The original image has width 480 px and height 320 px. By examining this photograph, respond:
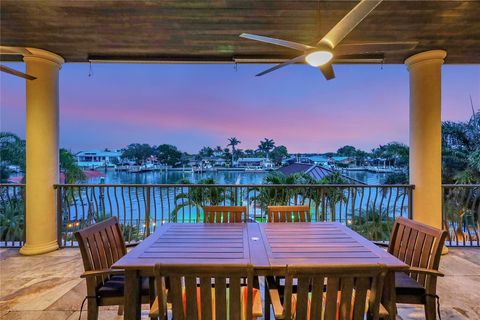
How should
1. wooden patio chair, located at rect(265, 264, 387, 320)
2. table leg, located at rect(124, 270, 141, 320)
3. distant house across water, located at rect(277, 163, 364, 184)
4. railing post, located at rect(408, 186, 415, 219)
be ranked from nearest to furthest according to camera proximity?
wooden patio chair, located at rect(265, 264, 387, 320)
table leg, located at rect(124, 270, 141, 320)
railing post, located at rect(408, 186, 415, 219)
distant house across water, located at rect(277, 163, 364, 184)

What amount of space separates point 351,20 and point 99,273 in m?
2.42

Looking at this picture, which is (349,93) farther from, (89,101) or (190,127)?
(89,101)

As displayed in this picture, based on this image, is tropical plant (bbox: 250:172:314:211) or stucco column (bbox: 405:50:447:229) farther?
tropical plant (bbox: 250:172:314:211)

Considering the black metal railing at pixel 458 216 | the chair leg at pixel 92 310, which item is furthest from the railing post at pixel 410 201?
the chair leg at pixel 92 310

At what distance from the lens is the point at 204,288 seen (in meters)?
1.25

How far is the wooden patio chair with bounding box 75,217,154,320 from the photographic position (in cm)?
167

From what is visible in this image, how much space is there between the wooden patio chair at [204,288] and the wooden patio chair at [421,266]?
3.89 feet

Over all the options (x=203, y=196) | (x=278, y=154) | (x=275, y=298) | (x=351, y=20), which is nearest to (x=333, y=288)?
(x=275, y=298)

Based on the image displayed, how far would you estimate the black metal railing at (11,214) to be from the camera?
3.96 m

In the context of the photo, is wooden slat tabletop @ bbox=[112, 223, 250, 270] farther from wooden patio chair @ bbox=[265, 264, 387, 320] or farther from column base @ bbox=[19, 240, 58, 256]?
column base @ bbox=[19, 240, 58, 256]

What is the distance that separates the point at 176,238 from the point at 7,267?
282 centimetres

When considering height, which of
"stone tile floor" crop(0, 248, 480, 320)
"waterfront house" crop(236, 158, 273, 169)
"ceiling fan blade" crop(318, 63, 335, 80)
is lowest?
"stone tile floor" crop(0, 248, 480, 320)

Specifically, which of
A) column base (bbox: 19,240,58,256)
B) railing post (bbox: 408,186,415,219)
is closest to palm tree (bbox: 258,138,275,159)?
railing post (bbox: 408,186,415,219)

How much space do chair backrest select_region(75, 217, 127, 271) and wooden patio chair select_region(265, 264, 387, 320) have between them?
1288 millimetres
